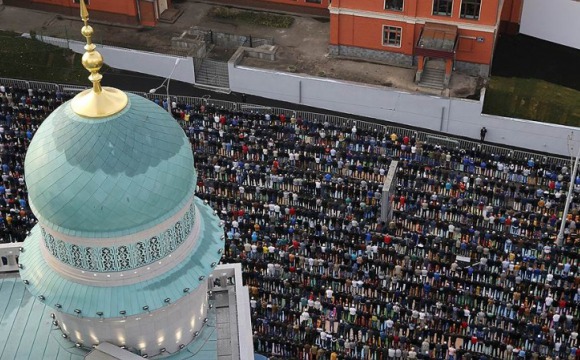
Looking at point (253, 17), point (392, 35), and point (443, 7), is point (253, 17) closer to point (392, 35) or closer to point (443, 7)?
point (392, 35)

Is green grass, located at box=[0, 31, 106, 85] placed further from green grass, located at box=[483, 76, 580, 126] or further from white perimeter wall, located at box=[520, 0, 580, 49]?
white perimeter wall, located at box=[520, 0, 580, 49]

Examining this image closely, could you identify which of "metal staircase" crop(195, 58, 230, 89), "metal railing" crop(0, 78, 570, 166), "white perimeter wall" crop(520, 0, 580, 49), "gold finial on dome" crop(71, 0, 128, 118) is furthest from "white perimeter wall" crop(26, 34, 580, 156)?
"gold finial on dome" crop(71, 0, 128, 118)

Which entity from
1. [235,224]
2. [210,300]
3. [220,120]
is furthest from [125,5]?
[210,300]

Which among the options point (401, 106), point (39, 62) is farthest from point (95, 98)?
point (39, 62)

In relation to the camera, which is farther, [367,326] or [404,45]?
[404,45]

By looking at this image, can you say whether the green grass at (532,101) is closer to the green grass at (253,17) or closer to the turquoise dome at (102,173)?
the green grass at (253,17)

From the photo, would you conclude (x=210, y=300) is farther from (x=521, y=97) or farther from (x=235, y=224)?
(x=521, y=97)
